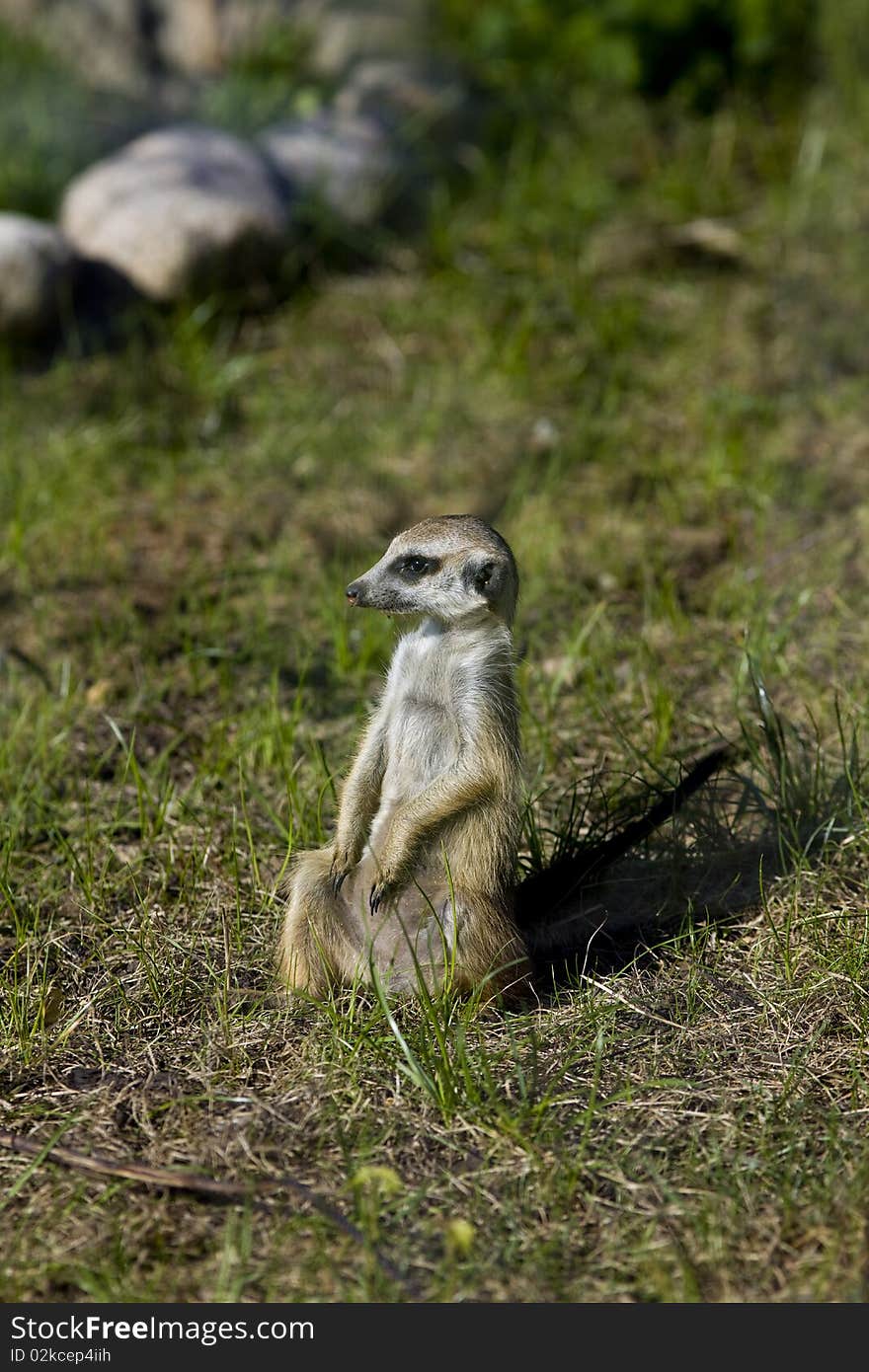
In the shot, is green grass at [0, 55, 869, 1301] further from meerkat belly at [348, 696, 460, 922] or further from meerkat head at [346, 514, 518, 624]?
meerkat head at [346, 514, 518, 624]

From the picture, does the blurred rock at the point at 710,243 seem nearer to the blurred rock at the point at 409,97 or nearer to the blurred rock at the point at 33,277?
the blurred rock at the point at 409,97

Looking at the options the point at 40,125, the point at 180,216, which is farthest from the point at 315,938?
the point at 40,125

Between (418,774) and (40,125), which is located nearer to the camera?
(418,774)

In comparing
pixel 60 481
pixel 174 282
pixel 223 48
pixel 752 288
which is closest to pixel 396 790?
pixel 60 481

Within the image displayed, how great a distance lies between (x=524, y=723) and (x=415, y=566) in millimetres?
1243

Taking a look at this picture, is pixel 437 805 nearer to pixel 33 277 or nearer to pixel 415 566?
pixel 415 566

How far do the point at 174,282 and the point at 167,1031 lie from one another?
13.2 feet

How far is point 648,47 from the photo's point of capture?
7.50 m

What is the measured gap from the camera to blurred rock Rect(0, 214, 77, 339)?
601 cm

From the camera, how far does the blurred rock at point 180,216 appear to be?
6305mm

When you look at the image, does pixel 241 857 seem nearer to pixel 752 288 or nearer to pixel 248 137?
pixel 752 288

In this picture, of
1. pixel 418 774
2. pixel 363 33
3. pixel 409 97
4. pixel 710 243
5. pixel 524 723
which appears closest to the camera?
pixel 418 774

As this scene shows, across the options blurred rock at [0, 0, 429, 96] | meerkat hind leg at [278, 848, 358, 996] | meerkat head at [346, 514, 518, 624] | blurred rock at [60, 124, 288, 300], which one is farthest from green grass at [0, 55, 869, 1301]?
blurred rock at [0, 0, 429, 96]

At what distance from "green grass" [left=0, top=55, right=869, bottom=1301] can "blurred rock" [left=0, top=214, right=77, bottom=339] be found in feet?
0.88
